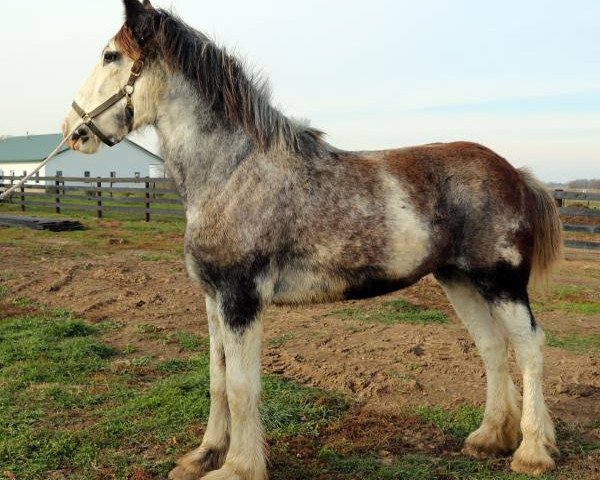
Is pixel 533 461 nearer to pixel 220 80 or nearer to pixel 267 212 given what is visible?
pixel 267 212

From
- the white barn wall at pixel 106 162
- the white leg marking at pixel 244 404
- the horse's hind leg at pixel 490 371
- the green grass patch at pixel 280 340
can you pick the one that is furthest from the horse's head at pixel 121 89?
the white barn wall at pixel 106 162

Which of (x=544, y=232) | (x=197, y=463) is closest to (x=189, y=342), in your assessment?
(x=197, y=463)

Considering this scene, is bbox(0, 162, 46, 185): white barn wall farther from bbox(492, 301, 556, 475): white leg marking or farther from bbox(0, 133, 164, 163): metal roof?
bbox(492, 301, 556, 475): white leg marking

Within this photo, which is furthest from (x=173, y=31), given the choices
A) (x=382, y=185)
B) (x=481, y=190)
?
(x=481, y=190)

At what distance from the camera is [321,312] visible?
780 centimetres

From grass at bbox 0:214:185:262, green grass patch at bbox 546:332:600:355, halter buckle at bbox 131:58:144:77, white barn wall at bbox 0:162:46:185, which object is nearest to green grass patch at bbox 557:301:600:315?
green grass patch at bbox 546:332:600:355

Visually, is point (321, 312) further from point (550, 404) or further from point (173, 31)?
point (173, 31)

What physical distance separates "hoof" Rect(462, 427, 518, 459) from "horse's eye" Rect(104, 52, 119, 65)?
3.42 meters

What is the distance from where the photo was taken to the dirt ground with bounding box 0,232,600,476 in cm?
499

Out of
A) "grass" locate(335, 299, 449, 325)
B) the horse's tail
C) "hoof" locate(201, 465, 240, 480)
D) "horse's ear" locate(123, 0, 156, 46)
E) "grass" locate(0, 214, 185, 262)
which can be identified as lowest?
"hoof" locate(201, 465, 240, 480)

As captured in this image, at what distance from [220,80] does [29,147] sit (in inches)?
2386

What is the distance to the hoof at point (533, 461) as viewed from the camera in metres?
3.68

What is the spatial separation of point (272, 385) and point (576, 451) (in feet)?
7.92

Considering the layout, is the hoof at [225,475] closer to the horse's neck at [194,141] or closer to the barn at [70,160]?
the horse's neck at [194,141]
